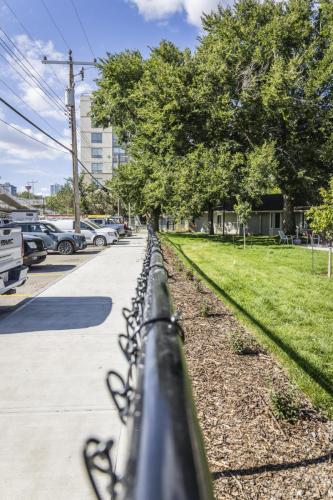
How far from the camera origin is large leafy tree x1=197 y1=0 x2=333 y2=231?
2494cm

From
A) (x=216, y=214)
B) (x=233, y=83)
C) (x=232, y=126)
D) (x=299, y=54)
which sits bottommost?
(x=216, y=214)

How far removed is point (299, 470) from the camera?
2.66 meters

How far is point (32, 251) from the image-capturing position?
1252 cm

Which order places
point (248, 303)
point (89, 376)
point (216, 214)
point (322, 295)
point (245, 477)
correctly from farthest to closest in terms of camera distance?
point (216, 214)
point (322, 295)
point (248, 303)
point (89, 376)
point (245, 477)

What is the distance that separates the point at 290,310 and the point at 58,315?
4.41m

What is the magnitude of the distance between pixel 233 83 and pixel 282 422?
2585 centimetres

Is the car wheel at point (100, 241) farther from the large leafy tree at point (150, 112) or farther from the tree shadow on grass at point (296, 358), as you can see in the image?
the tree shadow on grass at point (296, 358)

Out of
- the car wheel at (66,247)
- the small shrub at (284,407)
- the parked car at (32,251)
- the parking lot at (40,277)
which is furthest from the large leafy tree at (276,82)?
the small shrub at (284,407)

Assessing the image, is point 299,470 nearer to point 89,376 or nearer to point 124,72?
point 89,376

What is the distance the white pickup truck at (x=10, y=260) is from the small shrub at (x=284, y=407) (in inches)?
203

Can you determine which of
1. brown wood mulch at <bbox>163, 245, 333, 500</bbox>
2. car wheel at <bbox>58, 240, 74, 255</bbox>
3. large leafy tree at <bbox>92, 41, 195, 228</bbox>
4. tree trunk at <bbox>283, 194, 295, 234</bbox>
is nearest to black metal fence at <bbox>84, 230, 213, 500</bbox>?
brown wood mulch at <bbox>163, 245, 333, 500</bbox>

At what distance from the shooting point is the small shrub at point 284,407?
3266 mm

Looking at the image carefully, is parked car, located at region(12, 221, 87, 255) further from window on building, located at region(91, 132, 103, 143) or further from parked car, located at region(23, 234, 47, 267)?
window on building, located at region(91, 132, 103, 143)

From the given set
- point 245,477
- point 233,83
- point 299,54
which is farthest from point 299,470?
point 299,54
